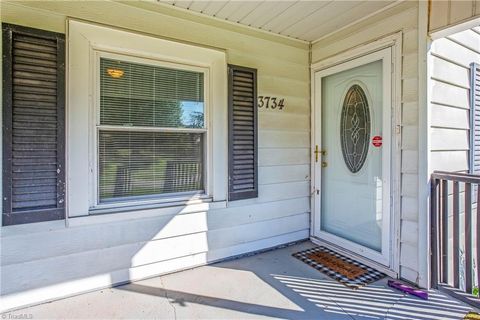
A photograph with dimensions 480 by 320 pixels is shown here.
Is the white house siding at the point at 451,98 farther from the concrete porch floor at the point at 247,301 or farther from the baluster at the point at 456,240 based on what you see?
the concrete porch floor at the point at 247,301

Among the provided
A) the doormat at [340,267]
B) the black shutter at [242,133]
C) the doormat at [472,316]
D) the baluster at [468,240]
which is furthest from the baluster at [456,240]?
the black shutter at [242,133]

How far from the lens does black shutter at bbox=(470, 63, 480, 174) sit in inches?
111

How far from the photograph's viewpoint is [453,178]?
2.11m

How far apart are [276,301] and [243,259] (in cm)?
80

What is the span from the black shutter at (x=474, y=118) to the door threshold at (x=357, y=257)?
142 centimetres

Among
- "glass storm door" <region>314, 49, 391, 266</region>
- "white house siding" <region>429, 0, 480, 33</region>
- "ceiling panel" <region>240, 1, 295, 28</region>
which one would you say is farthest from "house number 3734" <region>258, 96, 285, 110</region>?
"white house siding" <region>429, 0, 480, 33</region>

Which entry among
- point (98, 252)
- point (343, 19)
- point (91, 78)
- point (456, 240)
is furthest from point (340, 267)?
point (91, 78)

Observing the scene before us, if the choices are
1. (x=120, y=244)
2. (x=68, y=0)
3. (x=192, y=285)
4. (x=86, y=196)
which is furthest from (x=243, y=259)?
(x=68, y=0)

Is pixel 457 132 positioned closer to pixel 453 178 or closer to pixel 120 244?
pixel 453 178

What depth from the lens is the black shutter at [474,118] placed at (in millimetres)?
2816

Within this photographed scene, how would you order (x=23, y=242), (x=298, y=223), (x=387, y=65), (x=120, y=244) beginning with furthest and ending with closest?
1. (x=298, y=223)
2. (x=387, y=65)
3. (x=120, y=244)
4. (x=23, y=242)

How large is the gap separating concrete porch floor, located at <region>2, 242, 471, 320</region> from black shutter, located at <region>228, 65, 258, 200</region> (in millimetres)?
846

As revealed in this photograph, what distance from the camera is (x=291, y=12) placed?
2566mm

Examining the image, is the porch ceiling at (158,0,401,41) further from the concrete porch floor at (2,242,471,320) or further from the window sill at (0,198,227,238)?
the concrete porch floor at (2,242,471,320)
